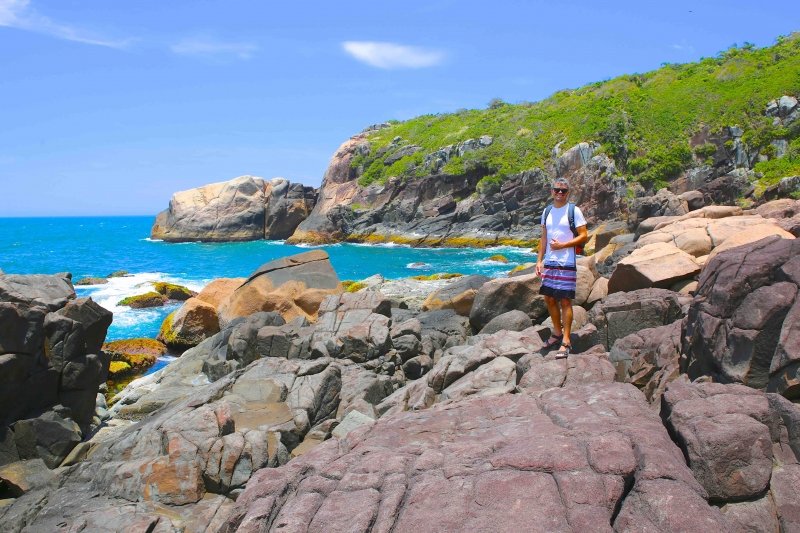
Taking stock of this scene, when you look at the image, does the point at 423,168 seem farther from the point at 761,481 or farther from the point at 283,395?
the point at 761,481

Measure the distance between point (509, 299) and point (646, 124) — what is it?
198 feet

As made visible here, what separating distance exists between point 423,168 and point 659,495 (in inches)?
2975

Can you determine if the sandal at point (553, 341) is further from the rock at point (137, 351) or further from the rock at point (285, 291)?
the rock at point (137, 351)

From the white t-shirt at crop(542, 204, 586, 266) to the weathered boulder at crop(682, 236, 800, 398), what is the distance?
2.09 meters

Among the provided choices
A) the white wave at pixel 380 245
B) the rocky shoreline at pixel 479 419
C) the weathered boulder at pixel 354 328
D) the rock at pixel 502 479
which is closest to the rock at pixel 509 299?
the rocky shoreline at pixel 479 419

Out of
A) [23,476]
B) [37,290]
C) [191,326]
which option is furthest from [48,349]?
[191,326]

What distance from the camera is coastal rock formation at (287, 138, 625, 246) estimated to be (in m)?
64.9

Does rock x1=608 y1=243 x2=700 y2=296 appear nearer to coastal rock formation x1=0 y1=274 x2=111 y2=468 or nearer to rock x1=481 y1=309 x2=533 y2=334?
rock x1=481 y1=309 x2=533 y2=334

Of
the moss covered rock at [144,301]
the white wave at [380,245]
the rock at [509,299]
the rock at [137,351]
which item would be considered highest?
the rock at [509,299]

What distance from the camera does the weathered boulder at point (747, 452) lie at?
552cm

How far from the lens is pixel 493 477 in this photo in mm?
5629

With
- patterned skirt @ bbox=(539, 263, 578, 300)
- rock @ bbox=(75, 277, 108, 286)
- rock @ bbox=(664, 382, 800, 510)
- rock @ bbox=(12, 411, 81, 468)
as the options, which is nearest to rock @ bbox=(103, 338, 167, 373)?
rock @ bbox=(12, 411, 81, 468)

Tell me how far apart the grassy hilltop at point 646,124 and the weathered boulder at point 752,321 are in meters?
50.8

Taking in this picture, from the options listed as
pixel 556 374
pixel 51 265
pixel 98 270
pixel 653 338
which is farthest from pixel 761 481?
pixel 51 265
